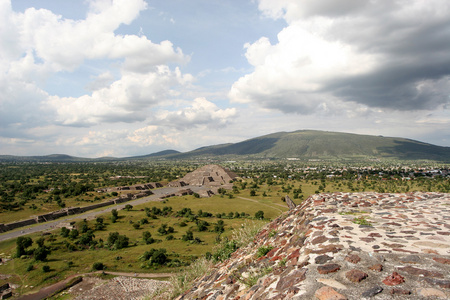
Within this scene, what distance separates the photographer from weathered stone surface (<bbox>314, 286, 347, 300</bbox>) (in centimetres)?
357

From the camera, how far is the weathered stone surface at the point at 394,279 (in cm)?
374

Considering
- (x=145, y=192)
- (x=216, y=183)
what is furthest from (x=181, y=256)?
(x=216, y=183)

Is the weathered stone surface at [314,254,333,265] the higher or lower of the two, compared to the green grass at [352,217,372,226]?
lower

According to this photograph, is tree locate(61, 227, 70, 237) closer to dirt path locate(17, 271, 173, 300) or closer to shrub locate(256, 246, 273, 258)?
dirt path locate(17, 271, 173, 300)

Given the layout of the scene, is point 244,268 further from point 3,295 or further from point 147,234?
point 147,234

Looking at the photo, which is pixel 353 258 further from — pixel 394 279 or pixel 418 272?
pixel 418 272

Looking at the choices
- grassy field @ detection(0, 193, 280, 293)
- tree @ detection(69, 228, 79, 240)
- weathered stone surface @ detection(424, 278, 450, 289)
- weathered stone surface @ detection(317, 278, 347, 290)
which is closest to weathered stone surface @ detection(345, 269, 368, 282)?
weathered stone surface @ detection(317, 278, 347, 290)

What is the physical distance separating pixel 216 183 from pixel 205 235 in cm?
6547

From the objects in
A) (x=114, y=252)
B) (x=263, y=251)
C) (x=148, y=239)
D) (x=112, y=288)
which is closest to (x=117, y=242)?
(x=114, y=252)

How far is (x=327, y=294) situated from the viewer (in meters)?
3.66

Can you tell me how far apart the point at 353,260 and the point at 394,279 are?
809 millimetres

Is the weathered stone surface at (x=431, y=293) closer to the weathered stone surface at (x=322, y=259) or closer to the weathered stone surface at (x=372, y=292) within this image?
the weathered stone surface at (x=372, y=292)

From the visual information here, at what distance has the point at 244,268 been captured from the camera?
21.7 feet

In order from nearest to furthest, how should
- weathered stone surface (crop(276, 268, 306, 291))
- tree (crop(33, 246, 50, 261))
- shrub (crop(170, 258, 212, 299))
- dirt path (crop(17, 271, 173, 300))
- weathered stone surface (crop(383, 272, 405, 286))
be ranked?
weathered stone surface (crop(383, 272, 405, 286))
weathered stone surface (crop(276, 268, 306, 291))
shrub (crop(170, 258, 212, 299))
dirt path (crop(17, 271, 173, 300))
tree (crop(33, 246, 50, 261))
